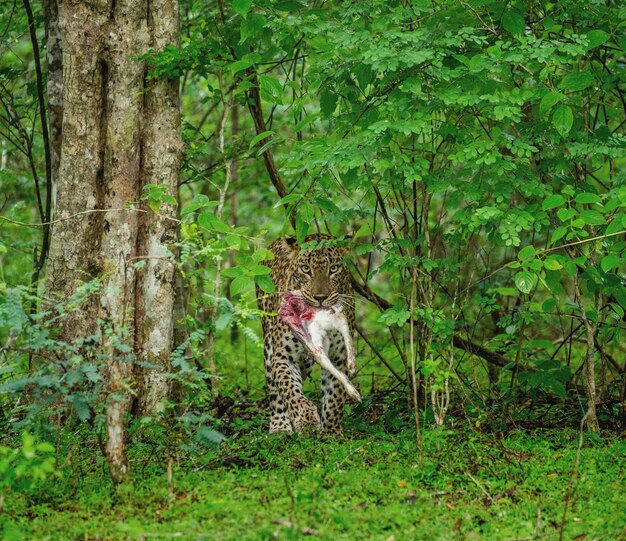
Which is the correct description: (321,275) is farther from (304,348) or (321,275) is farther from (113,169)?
(113,169)

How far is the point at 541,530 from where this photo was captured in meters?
4.77

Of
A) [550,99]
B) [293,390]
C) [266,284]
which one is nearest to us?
[550,99]

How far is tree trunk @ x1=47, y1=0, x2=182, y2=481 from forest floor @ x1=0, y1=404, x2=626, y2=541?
3.77 ft

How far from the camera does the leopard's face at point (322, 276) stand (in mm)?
7109

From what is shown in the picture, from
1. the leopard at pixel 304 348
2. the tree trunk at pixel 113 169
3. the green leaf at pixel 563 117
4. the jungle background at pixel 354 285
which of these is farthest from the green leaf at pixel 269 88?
the green leaf at pixel 563 117

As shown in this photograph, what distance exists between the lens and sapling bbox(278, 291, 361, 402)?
6.81 meters

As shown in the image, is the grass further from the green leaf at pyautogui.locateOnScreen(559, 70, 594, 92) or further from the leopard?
the green leaf at pyautogui.locateOnScreen(559, 70, 594, 92)

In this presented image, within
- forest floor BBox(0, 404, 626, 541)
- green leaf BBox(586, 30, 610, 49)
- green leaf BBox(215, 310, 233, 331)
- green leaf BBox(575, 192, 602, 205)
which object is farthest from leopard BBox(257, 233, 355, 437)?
green leaf BBox(586, 30, 610, 49)

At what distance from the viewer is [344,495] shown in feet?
17.0

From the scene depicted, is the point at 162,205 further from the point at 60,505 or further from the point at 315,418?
the point at 60,505

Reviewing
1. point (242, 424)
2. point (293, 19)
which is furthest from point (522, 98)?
point (242, 424)

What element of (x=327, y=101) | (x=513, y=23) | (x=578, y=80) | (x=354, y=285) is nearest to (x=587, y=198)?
(x=578, y=80)

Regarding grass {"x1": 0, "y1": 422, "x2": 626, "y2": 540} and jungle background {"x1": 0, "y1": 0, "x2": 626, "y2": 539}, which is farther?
jungle background {"x1": 0, "y1": 0, "x2": 626, "y2": 539}

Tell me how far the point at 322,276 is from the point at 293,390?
1.03 m
